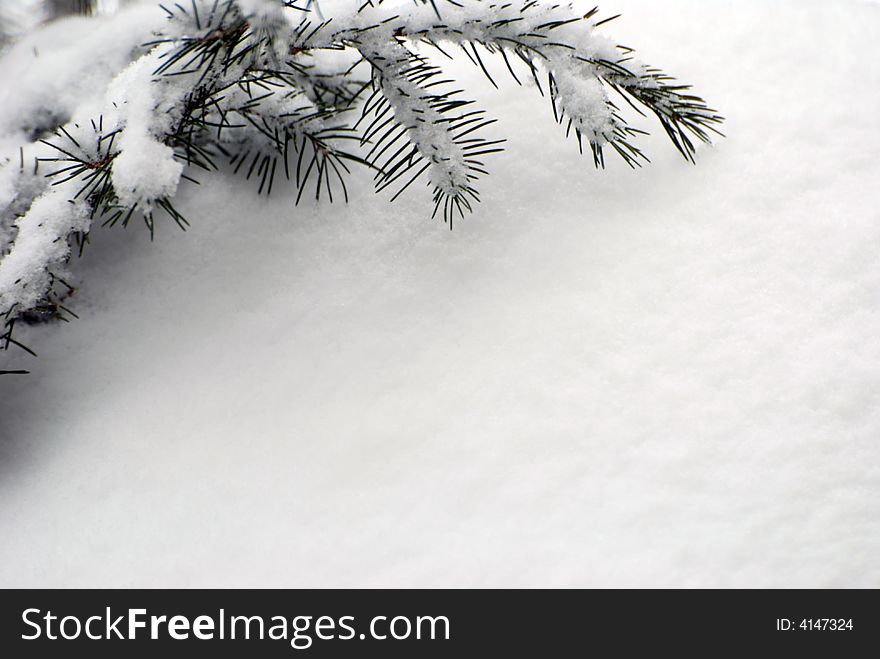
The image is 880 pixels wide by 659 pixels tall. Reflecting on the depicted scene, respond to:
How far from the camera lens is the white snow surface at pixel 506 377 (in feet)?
3.03

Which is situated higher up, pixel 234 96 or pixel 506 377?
pixel 234 96

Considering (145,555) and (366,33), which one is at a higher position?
(366,33)

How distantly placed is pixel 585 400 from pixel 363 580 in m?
0.46

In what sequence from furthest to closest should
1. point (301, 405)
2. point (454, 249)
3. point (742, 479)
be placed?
point (454, 249)
point (301, 405)
point (742, 479)

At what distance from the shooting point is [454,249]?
119 cm

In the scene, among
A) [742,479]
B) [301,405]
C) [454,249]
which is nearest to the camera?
[742,479]

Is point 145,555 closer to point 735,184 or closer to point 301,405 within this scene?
point 301,405

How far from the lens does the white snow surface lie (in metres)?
0.92

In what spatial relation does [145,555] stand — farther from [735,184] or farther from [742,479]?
[735,184]

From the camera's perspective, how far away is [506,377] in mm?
1063

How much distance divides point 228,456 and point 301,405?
0.48 ft
